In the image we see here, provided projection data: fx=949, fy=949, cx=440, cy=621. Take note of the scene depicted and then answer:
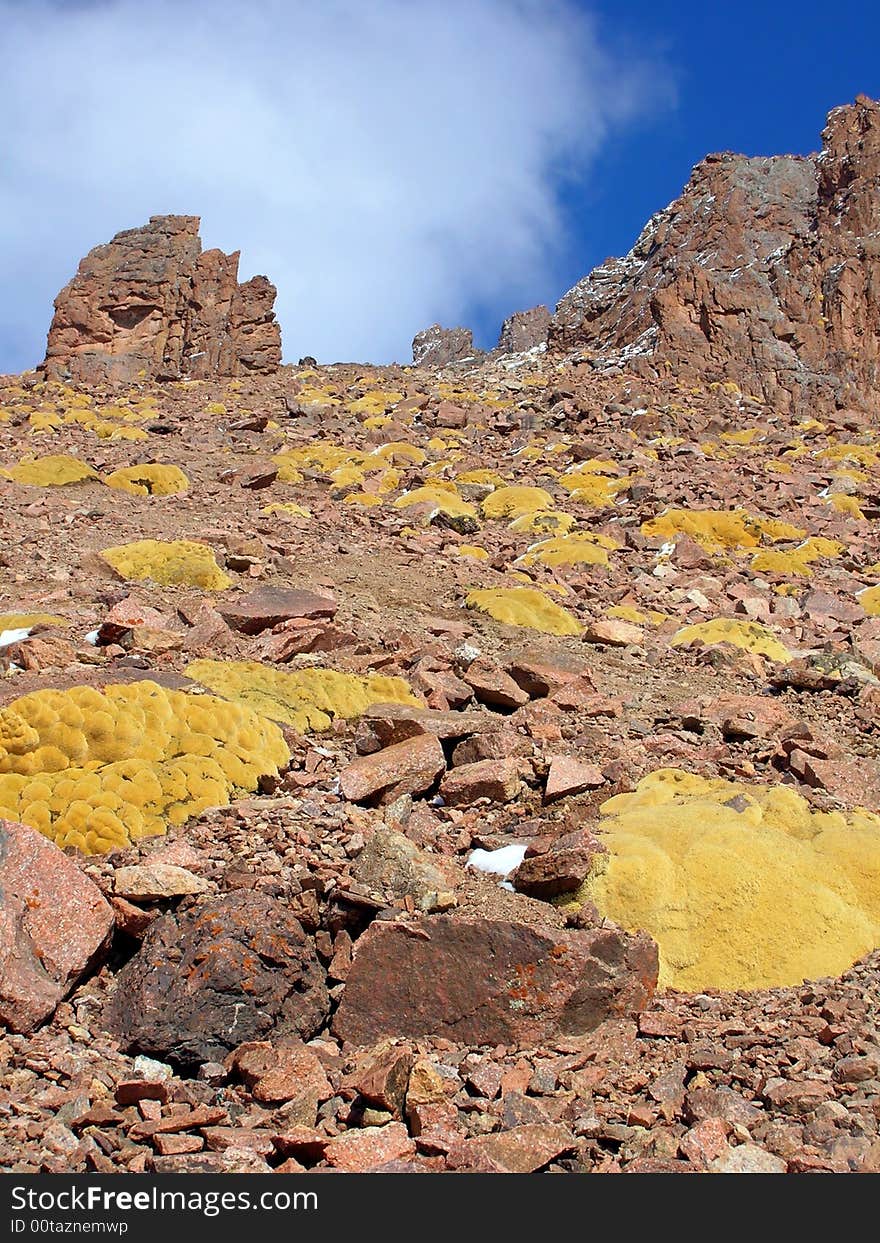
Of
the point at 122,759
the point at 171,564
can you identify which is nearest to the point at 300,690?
the point at 122,759

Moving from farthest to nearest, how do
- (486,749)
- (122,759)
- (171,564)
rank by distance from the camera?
(171,564)
(486,749)
(122,759)

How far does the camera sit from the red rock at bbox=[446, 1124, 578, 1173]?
17.3 ft

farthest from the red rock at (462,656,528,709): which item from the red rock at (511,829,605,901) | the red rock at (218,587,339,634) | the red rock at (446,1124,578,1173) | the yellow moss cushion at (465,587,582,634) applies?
the red rock at (446,1124,578,1173)

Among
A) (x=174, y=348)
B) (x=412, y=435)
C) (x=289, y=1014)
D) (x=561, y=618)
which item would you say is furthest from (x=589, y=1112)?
(x=174, y=348)

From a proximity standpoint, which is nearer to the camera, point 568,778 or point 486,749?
point 568,778

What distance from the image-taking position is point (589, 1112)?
19.4 ft

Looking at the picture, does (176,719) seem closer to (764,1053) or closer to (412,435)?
(764,1053)

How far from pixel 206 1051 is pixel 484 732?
4913 mm

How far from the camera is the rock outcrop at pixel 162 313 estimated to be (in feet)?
165

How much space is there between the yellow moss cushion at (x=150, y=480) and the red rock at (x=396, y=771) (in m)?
16.5

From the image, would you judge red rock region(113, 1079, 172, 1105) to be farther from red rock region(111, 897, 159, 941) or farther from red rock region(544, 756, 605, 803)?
red rock region(544, 756, 605, 803)

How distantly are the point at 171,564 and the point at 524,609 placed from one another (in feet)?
20.7

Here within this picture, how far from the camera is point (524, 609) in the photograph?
17.3 m

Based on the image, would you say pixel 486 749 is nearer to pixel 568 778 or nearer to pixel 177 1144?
pixel 568 778
